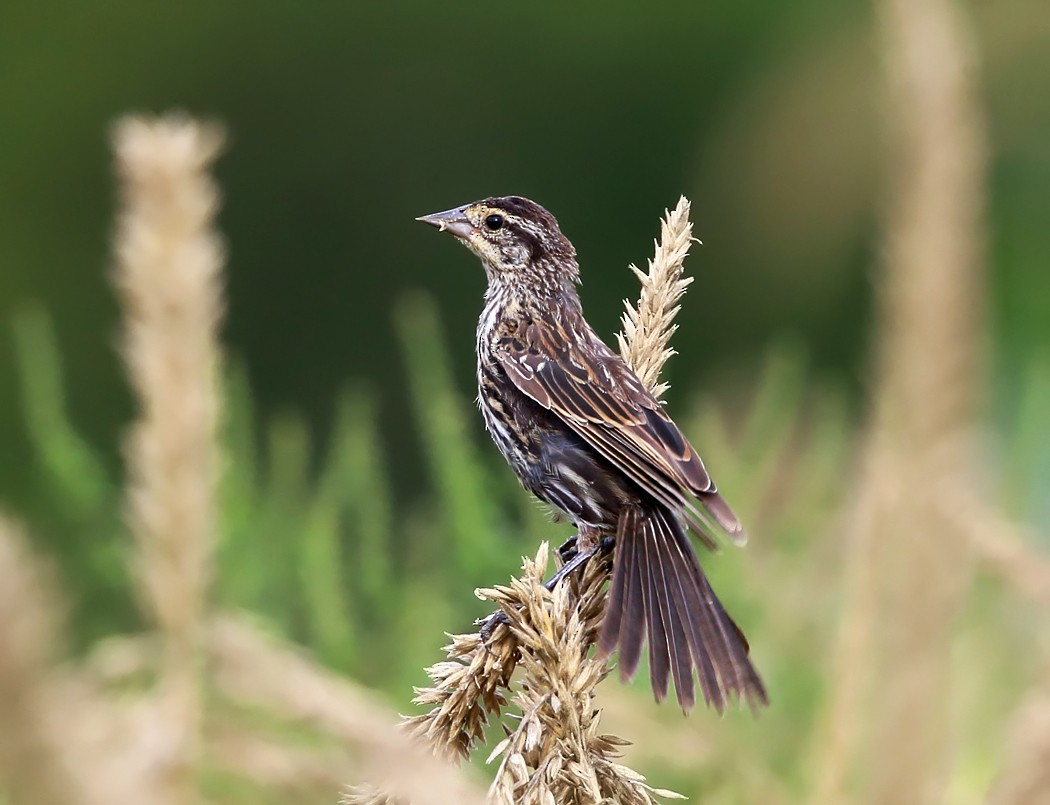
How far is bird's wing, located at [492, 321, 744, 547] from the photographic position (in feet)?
9.36

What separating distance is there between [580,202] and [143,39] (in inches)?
134

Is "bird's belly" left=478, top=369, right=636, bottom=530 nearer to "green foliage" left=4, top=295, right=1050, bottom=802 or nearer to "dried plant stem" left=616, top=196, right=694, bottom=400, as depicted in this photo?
"green foliage" left=4, top=295, right=1050, bottom=802

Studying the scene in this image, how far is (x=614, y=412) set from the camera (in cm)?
313

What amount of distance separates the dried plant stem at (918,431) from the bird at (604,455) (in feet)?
0.75

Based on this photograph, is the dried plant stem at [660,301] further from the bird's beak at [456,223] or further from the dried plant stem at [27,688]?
the dried plant stem at [27,688]

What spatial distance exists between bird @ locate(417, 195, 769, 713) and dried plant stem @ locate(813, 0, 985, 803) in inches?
9.0

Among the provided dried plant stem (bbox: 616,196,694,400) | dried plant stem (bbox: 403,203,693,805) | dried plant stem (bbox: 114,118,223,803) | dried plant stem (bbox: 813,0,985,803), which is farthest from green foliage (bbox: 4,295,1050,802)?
→ dried plant stem (bbox: 114,118,223,803)

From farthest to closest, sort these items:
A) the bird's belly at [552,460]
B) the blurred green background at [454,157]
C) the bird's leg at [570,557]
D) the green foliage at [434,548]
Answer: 1. the blurred green background at [454,157]
2. the green foliage at [434,548]
3. the bird's belly at [552,460]
4. the bird's leg at [570,557]

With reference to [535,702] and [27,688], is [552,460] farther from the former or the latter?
[27,688]

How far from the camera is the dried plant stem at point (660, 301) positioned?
2.58 meters

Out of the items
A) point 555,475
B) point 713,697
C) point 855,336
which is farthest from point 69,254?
point 713,697

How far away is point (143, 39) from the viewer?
10680 mm

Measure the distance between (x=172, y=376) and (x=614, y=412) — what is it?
160 cm

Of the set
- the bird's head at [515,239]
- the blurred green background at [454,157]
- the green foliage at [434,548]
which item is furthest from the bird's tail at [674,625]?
the blurred green background at [454,157]
